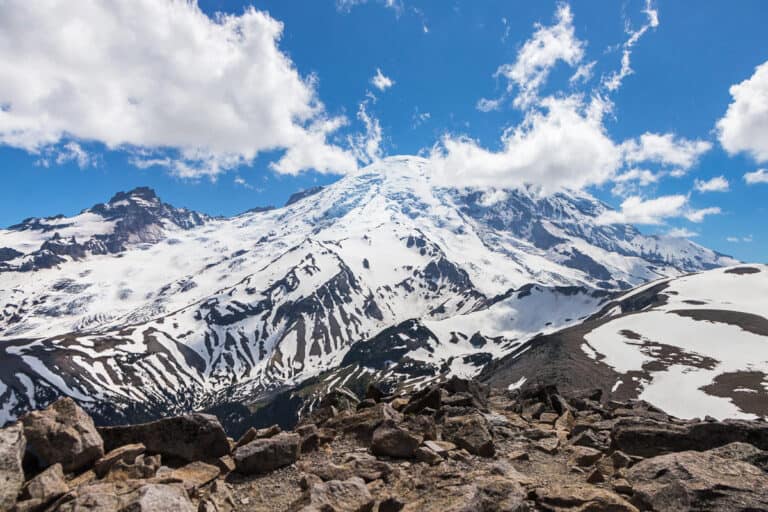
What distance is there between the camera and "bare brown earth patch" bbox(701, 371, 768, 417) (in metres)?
91.4

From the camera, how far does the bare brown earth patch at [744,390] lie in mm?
91394

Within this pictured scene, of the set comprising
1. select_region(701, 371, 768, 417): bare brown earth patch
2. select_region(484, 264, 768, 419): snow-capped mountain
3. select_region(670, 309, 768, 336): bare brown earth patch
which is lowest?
select_region(701, 371, 768, 417): bare brown earth patch

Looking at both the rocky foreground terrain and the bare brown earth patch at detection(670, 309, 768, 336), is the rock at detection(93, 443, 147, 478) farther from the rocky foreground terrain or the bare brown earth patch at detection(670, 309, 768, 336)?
the bare brown earth patch at detection(670, 309, 768, 336)

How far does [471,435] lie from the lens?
1652 cm

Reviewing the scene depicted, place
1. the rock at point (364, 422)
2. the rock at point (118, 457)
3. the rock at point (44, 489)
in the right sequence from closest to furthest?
the rock at point (44, 489), the rock at point (118, 457), the rock at point (364, 422)

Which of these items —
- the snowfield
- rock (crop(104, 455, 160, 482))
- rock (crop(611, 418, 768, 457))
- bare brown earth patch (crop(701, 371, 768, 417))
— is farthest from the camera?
the snowfield

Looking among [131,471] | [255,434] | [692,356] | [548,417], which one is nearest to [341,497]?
[131,471]

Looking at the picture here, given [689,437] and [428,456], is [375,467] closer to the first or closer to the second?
[428,456]

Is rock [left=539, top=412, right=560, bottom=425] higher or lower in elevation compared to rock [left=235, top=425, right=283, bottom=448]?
lower

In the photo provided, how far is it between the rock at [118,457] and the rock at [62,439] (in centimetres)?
48

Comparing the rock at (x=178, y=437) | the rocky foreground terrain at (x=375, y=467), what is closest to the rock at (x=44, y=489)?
the rocky foreground terrain at (x=375, y=467)

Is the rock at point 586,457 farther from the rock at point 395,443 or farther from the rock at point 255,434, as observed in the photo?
the rock at point 255,434

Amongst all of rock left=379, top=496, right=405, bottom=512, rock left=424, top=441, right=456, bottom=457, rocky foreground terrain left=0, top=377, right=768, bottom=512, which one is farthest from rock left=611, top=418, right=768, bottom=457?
rock left=379, top=496, right=405, bottom=512

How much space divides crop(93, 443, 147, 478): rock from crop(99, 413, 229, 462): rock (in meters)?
0.54
